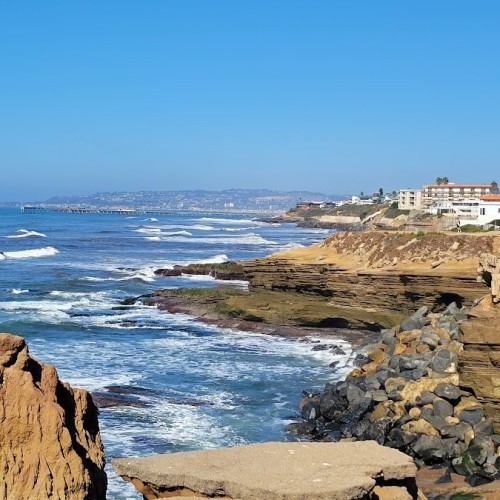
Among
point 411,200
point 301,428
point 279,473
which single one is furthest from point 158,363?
point 411,200

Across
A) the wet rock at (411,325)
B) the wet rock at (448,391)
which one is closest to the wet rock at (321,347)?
the wet rock at (411,325)

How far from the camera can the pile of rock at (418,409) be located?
16422mm

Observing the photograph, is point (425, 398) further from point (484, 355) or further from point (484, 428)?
point (484, 355)

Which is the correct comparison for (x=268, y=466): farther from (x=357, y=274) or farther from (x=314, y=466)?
(x=357, y=274)

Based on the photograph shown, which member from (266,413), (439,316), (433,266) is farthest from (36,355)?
(433,266)

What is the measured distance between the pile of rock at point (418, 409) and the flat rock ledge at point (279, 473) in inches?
330

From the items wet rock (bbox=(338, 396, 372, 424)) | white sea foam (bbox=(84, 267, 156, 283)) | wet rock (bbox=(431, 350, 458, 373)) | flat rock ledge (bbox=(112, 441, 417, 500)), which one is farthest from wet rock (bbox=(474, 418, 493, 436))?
white sea foam (bbox=(84, 267, 156, 283))

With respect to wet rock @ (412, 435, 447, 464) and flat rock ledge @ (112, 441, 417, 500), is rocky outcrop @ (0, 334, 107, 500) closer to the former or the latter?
flat rock ledge @ (112, 441, 417, 500)

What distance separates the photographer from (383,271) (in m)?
33.3

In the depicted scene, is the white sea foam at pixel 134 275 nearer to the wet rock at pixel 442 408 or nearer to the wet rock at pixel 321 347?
the wet rock at pixel 321 347

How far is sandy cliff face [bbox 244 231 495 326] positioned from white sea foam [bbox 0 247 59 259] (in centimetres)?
3762

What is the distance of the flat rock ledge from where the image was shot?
6.82 meters

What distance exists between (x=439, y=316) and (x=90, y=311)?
2014 centimetres

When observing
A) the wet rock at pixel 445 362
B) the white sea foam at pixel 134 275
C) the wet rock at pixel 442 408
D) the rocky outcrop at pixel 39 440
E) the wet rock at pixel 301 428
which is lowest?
the wet rock at pixel 301 428
